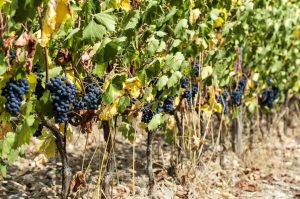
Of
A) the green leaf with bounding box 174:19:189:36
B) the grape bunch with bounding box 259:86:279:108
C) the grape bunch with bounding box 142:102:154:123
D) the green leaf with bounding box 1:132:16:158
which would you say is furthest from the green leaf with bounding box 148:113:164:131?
the grape bunch with bounding box 259:86:279:108

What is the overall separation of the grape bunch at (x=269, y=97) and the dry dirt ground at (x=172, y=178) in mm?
446

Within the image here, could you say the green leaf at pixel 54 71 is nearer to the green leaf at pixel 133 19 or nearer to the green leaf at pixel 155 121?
the green leaf at pixel 133 19

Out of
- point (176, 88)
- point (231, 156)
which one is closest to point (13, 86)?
point (176, 88)

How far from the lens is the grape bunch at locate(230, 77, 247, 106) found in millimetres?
5824

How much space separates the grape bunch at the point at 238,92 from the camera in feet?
19.1

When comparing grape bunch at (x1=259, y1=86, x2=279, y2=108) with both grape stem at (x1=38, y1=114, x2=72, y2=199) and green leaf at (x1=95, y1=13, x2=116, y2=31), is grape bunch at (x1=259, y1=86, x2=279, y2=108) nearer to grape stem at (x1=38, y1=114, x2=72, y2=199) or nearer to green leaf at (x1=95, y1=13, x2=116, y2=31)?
grape stem at (x1=38, y1=114, x2=72, y2=199)

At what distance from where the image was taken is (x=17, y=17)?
194 centimetres

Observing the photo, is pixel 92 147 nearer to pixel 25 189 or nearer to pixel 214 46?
pixel 25 189

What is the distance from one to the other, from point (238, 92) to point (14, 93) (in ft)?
11.7

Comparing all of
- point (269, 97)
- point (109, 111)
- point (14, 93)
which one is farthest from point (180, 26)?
point (269, 97)

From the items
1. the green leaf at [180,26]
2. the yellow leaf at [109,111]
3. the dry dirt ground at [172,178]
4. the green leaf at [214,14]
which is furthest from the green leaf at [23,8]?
the green leaf at [214,14]

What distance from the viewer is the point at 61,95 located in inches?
118

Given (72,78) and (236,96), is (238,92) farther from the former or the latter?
(72,78)

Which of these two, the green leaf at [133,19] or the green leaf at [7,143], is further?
the green leaf at [133,19]
